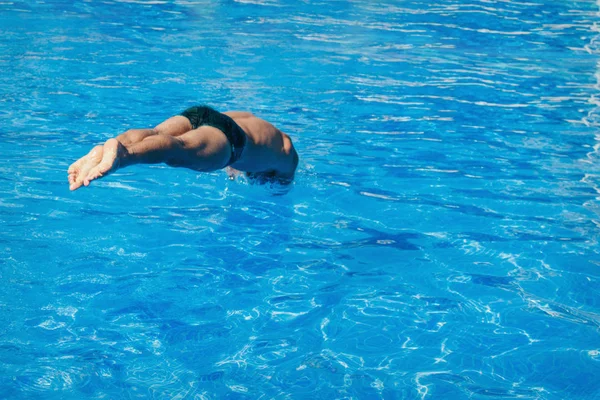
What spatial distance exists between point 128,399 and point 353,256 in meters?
2.05

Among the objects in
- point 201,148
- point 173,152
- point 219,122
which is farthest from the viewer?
point 219,122

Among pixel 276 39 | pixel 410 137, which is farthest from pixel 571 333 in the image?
pixel 276 39

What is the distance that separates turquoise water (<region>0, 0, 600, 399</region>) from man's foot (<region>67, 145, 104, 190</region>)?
948 mm

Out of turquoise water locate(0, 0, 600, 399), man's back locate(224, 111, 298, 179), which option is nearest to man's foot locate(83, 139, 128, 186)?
turquoise water locate(0, 0, 600, 399)

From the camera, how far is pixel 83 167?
12.1 feet

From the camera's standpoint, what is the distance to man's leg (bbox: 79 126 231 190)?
11.7 ft

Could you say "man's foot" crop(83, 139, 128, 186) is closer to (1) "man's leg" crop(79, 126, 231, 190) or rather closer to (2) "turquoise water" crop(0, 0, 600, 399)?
(1) "man's leg" crop(79, 126, 231, 190)

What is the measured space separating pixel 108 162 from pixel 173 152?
1.94 feet

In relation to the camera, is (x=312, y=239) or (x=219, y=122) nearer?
(x=219, y=122)

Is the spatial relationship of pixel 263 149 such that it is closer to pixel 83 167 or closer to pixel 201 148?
pixel 201 148

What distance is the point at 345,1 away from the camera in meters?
16.1

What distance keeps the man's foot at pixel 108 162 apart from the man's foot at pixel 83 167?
0.15ft

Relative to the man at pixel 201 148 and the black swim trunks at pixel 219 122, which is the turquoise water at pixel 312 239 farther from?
the black swim trunks at pixel 219 122

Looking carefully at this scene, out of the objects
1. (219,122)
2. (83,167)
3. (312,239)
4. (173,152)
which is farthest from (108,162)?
(312,239)
